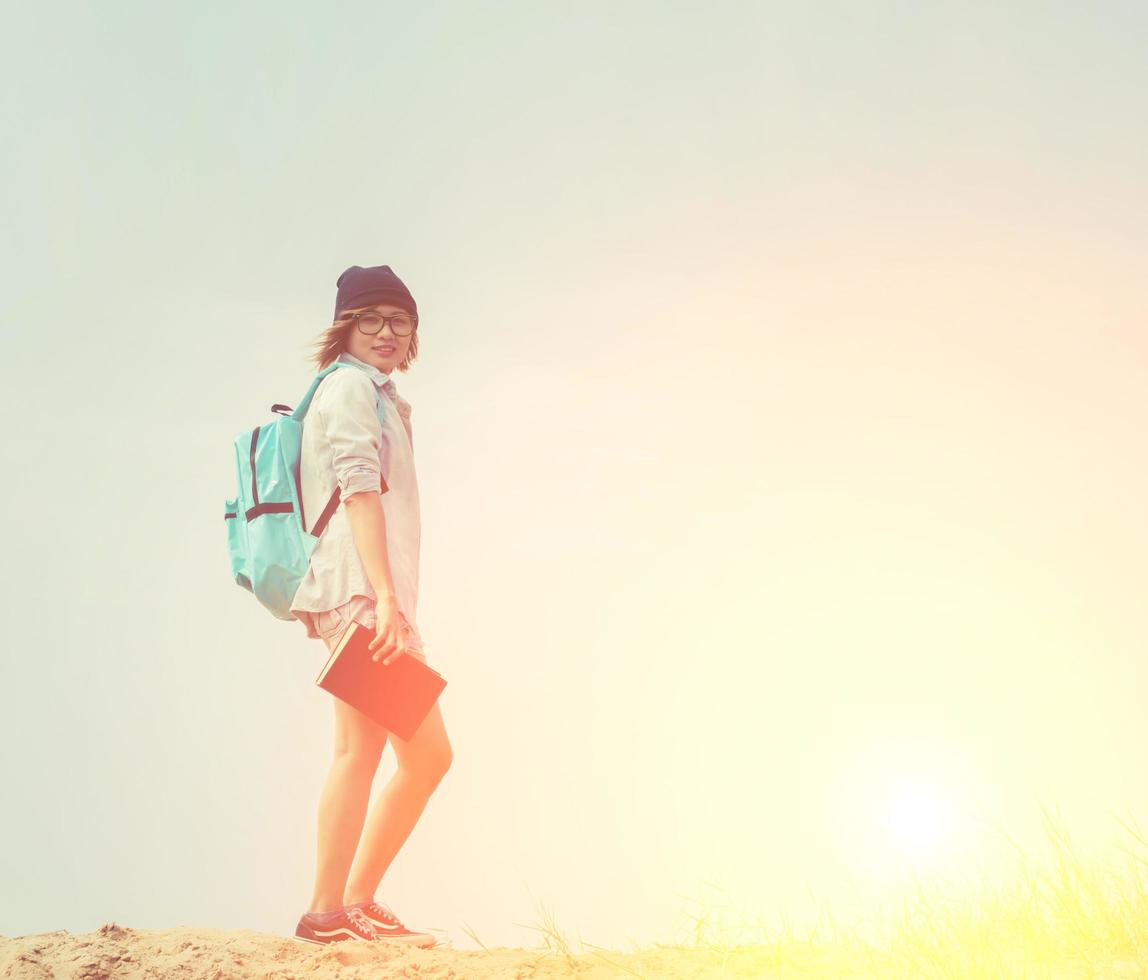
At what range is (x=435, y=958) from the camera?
A: 3.82 metres

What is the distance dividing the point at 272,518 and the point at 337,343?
86cm

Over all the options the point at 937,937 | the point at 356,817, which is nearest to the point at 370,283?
the point at 356,817

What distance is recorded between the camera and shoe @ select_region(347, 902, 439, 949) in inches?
156

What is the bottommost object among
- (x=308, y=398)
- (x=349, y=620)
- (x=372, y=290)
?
(x=349, y=620)

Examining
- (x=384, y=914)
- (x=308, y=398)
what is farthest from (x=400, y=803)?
(x=308, y=398)

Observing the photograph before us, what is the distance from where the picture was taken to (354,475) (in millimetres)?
4035

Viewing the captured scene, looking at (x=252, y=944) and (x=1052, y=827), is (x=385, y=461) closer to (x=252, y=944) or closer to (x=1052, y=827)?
(x=252, y=944)

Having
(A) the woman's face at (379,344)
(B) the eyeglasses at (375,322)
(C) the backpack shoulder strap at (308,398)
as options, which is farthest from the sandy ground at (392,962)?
(B) the eyeglasses at (375,322)

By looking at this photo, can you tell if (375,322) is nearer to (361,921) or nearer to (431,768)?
(431,768)

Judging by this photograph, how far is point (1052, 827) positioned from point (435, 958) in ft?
7.45

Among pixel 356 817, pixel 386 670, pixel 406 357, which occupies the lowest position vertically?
pixel 356 817

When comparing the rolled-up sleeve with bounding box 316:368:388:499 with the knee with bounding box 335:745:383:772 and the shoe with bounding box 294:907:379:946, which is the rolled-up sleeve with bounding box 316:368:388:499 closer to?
the knee with bounding box 335:745:383:772

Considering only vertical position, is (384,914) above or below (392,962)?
above

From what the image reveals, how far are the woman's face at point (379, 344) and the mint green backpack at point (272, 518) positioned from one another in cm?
16
